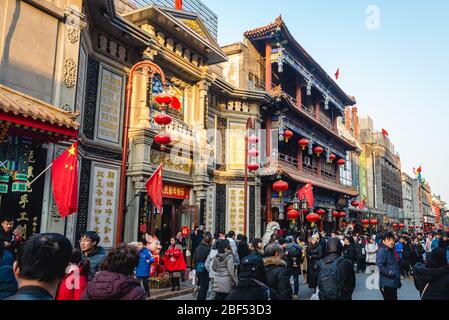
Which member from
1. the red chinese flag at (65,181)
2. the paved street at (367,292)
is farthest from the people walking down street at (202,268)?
the red chinese flag at (65,181)

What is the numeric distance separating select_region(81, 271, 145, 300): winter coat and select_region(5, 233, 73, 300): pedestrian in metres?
0.70

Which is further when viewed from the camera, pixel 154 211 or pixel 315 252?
pixel 154 211

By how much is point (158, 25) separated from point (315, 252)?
959 centimetres

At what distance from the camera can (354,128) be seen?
128 ft

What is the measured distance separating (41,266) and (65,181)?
6.25 meters

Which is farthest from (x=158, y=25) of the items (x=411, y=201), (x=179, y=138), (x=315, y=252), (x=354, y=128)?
(x=411, y=201)

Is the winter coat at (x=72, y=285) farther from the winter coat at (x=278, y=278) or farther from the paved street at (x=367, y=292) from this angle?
the paved street at (x=367, y=292)

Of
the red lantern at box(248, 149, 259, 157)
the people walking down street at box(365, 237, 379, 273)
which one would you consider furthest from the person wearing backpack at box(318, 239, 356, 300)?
the red lantern at box(248, 149, 259, 157)

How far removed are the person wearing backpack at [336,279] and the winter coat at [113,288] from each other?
2482 mm

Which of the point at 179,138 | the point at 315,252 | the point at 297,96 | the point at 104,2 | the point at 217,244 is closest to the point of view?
the point at 217,244

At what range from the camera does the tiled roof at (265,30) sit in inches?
735

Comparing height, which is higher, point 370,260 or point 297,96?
point 297,96

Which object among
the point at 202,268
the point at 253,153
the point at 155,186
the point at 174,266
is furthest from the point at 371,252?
the point at 155,186
